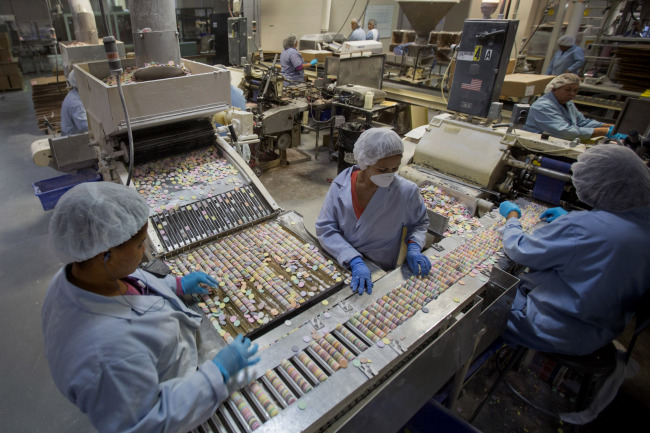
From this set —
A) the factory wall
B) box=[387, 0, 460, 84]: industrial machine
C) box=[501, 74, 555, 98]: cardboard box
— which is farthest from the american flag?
the factory wall

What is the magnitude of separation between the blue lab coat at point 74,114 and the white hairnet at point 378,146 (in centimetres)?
341

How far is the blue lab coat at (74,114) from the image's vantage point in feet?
13.0

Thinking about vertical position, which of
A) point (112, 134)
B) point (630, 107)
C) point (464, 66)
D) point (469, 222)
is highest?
point (464, 66)

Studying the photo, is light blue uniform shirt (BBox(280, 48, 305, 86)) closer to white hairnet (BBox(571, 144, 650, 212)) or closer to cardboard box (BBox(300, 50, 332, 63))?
cardboard box (BBox(300, 50, 332, 63))

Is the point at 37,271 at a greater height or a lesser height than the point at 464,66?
lesser

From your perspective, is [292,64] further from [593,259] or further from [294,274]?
[593,259]

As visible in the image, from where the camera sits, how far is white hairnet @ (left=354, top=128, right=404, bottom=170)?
197 cm

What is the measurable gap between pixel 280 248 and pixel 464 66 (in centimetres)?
234

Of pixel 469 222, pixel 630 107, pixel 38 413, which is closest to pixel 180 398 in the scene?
pixel 38 413

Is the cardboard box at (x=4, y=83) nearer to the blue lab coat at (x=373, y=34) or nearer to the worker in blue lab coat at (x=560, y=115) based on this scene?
the blue lab coat at (x=373, y=34)

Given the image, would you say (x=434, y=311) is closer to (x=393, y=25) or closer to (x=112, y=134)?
(x=112, y=134)

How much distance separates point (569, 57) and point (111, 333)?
25.8 feet

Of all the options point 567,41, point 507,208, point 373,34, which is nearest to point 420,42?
point 373,34

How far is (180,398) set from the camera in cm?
107
